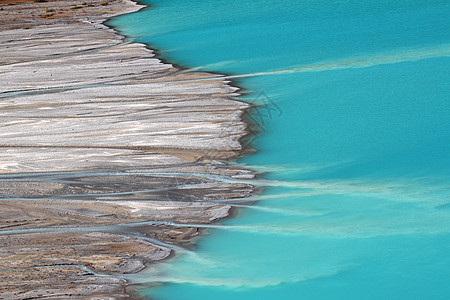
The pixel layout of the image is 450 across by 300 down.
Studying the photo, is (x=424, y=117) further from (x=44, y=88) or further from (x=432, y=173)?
(x=44, y=88)

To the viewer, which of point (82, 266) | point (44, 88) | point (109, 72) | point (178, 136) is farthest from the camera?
point (109, 72)

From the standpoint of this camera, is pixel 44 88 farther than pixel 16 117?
Yes

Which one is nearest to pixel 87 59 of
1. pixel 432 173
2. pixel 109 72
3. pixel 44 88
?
pixel 109 72
